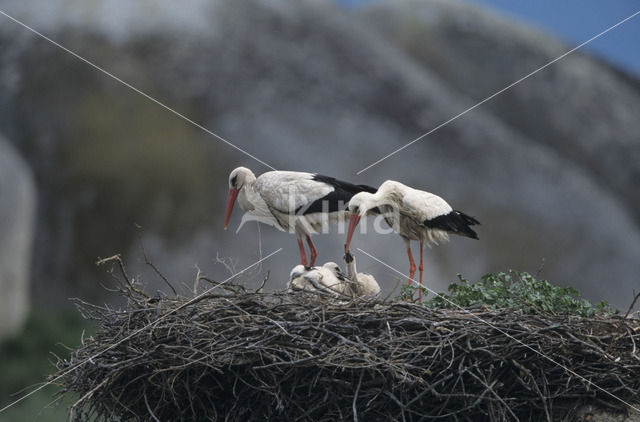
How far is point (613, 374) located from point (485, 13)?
264 inches

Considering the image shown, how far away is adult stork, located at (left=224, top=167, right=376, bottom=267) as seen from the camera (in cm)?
418

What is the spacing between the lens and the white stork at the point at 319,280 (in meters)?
3.48

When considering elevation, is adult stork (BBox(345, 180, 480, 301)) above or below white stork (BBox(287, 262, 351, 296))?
above

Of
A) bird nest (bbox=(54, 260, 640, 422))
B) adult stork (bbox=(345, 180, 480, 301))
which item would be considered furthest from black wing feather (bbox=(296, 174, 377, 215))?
bird nest (bbox=(54, 260, 640, 422))

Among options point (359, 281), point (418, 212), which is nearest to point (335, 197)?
point (418, 212)

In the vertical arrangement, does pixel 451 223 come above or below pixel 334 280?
above

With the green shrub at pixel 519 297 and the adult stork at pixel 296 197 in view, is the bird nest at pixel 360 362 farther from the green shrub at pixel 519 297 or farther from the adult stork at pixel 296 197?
the adult stork at pixel 296 197

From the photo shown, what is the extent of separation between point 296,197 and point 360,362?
142 cm

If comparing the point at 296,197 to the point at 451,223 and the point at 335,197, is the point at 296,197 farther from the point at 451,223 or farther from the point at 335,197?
the point at 451,223

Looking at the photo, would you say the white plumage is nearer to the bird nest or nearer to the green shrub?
the green shrub

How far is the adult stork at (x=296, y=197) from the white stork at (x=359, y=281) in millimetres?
476

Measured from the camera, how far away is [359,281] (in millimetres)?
3783

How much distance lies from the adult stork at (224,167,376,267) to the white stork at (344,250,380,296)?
18.8 inches

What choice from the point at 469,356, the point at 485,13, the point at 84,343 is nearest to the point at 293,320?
the point at 469,356
